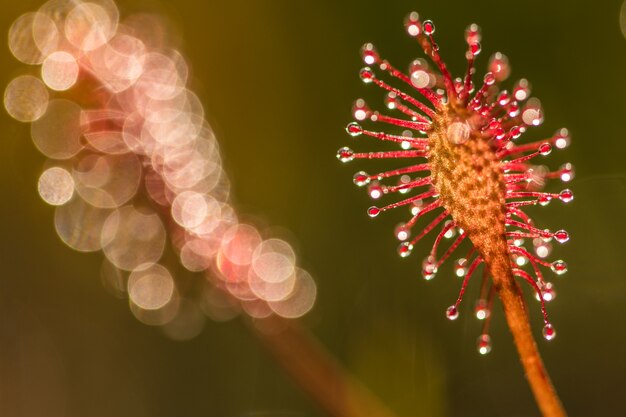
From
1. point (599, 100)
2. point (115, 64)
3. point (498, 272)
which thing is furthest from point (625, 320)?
point (115, 64)

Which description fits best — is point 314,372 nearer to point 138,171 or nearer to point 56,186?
point 138,171

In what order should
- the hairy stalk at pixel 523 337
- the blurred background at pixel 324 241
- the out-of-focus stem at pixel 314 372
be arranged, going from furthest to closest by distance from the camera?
the blurred background at pixel 324 241 → the out-of-focus stem at pixel 314 372 → the hairy stalk at pixel 523 337

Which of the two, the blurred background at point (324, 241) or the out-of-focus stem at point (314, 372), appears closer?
the out-of-focus stem at point (314, 372)

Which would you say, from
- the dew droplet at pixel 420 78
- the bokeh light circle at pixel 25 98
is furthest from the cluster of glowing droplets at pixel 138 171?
the dew droplet at pixel 420 78

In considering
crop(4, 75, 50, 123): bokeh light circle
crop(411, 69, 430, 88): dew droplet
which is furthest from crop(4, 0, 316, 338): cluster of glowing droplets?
crop(411, 69, 430, 88): dew droplet

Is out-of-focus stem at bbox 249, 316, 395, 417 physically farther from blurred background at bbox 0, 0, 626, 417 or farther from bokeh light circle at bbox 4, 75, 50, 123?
bokeh light circle at bbox 4, 75, 50, 123

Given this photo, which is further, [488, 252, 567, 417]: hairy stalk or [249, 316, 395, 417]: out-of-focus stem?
[249, 316, 395, 417]: out-of-focus stem

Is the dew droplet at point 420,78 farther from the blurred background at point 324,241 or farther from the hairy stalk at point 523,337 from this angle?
the blurred background at point 324,241
